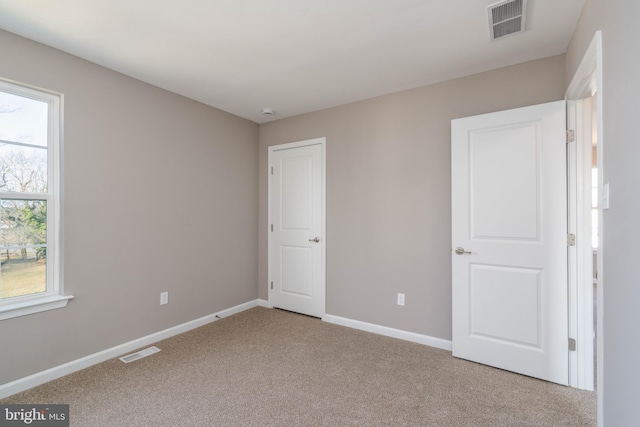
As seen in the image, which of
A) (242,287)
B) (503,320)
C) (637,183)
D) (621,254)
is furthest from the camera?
(242,287)

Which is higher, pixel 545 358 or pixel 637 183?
pixel 637 183

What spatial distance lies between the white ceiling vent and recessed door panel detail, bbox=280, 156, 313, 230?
7.25 ft

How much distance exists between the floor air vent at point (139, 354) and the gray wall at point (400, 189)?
1.82 meters

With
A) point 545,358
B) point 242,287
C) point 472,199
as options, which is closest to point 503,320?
point 545,358

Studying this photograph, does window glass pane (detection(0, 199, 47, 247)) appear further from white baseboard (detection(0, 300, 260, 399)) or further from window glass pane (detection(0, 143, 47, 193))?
white baseboard (detection(0, 300, 260, 399))

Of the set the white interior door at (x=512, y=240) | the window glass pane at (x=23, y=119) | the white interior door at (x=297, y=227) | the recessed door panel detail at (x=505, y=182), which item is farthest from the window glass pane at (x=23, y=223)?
the recessed door panel detail at (x=505, y=182)

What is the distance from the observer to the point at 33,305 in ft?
7.13

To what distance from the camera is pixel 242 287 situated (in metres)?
3.96

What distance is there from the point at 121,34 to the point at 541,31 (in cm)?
292

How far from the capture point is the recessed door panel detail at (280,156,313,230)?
3.78 metres

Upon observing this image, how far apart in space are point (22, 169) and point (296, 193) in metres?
2.49

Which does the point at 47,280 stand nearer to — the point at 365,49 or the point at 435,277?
the point at 365,49

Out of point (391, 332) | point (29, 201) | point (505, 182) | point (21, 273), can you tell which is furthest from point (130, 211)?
point (505, 182)

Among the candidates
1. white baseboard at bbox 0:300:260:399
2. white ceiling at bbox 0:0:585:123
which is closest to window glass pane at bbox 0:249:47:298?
white baseboard at bbox 0:300:260:399
